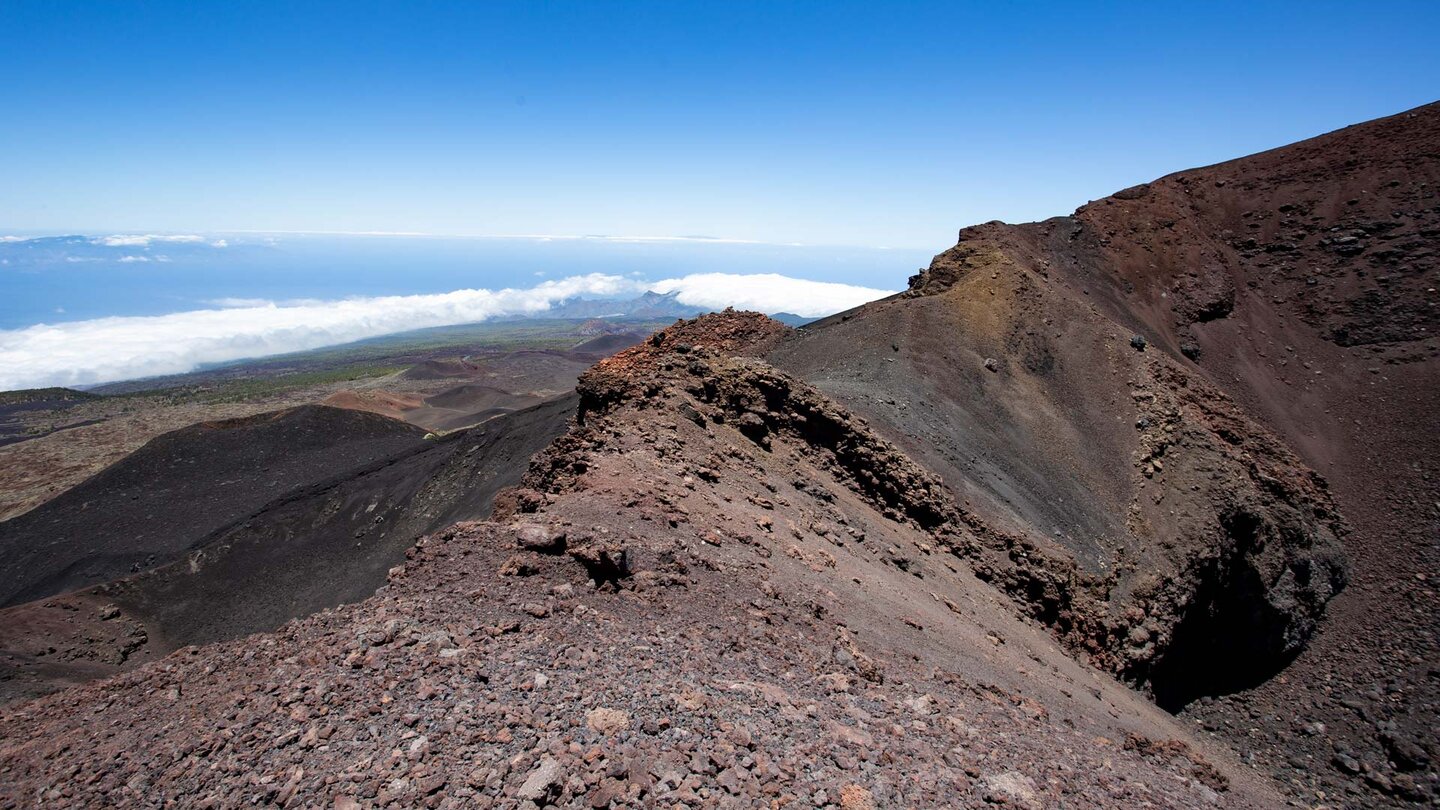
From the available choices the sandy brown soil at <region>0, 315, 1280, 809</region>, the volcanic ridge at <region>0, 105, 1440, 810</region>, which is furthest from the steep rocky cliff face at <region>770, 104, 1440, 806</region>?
the sandy brown soil at <region>0, 315, 1280, 809</region>

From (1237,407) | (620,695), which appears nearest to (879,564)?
(620,695)

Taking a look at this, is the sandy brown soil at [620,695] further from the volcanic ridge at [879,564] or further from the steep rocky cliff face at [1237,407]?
the steep rocky cliff face at [1237,407]

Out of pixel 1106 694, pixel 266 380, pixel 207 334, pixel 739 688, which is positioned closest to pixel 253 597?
pixel 739 688

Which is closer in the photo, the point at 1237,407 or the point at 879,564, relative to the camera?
the point at 879,564

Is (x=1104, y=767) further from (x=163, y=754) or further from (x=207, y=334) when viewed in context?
(x=207, y=334)

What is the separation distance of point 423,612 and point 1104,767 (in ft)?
20.9

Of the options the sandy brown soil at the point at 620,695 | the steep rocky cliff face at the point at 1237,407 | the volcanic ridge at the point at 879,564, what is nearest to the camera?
the sandy brown soil at the point at 620,695

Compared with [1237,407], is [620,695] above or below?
above

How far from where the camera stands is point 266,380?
320 feet

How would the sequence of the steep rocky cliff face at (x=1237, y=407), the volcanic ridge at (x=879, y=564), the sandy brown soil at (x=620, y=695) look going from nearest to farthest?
the sandy brown soil at (x=620, y=695) → the volcanic ridge at (x=879, y=564) → the steep rocky cliff face at (x=1237, y=407)

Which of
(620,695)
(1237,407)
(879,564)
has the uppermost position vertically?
(620,695)

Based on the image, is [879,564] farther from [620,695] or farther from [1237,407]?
[1237,407]

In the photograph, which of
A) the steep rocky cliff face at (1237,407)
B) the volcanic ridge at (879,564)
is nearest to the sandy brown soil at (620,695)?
the volcanic ridge at (879,564)

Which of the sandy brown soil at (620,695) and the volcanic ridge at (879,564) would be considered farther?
the volcanic ridge at (879,564)
